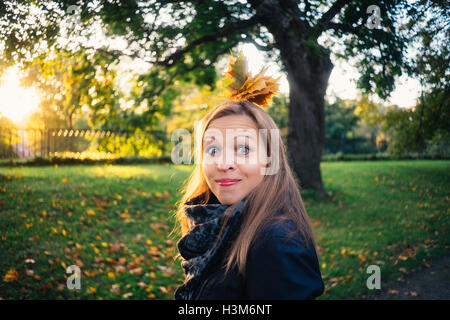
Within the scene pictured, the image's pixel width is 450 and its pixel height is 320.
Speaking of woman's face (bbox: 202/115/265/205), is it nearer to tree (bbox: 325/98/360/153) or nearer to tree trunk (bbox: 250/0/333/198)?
tree trunk (bbox: 250/0/333/198)

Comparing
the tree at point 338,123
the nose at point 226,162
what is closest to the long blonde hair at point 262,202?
the nose at point 226,162

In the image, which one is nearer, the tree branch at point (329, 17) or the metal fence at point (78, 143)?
the tree branch at point (329, 17)

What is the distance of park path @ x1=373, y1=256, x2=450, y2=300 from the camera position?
4.05 m

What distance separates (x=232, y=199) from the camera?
1.65 metres

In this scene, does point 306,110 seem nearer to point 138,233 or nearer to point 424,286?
point 424,286

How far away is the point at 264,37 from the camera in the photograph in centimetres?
745

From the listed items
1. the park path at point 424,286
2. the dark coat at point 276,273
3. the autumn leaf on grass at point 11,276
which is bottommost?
the park path at point 424,286

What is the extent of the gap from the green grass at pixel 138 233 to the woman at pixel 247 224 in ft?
10.7

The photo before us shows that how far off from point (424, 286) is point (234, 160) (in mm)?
4196

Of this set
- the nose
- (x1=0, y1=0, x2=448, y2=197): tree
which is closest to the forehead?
the nose

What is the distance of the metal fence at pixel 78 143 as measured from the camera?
7.11 metres

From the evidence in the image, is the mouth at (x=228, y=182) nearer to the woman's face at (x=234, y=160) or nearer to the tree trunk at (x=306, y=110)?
the woman's face at (x=234, y=160)

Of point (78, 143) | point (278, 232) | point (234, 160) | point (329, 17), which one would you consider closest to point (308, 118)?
point (329, 17)
